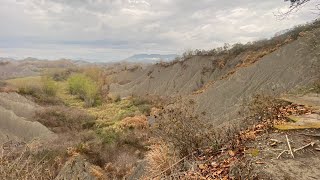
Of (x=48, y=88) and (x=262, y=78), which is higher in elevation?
(x=262, y=78)

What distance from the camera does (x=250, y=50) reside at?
48.6 metres

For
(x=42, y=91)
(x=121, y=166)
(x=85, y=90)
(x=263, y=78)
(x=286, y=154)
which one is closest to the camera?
(x=286, y=154)

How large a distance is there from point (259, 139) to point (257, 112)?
1.75 metres

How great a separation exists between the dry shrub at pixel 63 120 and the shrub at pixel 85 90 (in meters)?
18.0

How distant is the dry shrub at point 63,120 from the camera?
4125 centimetres

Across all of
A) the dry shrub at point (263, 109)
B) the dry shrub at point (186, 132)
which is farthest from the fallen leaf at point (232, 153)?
the dry shrub at point (263, 109)

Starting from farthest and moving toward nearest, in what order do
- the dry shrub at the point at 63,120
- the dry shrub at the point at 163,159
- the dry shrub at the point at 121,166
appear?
the dry shrub at the point at 63,120, the dry shrub at the point at 121,166, the dry shrub at the point at 163,159

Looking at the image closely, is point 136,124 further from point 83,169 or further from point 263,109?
point 263,109

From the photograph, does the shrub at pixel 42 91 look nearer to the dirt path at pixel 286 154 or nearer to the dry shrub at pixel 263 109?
the dry shrub at pixel 263 109

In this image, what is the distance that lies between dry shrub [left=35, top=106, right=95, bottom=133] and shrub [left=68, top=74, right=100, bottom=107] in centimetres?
1800

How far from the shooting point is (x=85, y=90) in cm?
7181

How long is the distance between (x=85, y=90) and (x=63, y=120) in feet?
92.0

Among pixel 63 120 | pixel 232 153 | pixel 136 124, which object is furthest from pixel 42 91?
pixel 232 153

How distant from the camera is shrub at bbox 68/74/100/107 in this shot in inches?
2630
